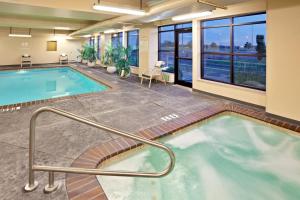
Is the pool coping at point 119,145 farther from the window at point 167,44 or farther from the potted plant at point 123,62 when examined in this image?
the potted plant at point 123,62

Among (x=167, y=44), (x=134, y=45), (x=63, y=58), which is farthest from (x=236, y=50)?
(x=63, y=58)

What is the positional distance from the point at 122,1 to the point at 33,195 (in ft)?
17.7

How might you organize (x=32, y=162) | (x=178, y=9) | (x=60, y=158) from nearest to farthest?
(x=32, y=162), (x=60, y=158), (x=178, y=9)

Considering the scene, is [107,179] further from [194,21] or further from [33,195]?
[194,21]

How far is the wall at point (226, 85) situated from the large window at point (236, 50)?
8.1 inches

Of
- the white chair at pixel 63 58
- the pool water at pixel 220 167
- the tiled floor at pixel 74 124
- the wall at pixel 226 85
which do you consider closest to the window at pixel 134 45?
the tiled floor at pixel 74 124

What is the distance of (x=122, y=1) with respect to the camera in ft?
19.2

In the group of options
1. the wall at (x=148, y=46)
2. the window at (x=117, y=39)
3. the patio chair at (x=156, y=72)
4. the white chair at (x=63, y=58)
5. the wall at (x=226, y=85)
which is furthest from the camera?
the white chair at (x=63, y=58)

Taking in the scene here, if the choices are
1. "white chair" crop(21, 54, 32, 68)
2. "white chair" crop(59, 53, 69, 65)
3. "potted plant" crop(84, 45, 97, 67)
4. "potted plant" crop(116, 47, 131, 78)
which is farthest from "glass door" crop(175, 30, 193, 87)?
"white chair" crop(21, 54, 32, 68)

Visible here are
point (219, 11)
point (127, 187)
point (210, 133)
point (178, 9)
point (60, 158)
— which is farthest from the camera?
point (219, 11)

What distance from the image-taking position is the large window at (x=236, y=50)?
5117mm

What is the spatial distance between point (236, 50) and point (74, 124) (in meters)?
4.60

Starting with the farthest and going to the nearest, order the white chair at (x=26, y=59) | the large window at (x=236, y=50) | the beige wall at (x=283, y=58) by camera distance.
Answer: the white chair at (x=26, y=59), the large window at (x=236, y=50), the beige wall at (x=283, y=58)

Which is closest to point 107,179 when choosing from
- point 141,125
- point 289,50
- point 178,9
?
point 141,125
